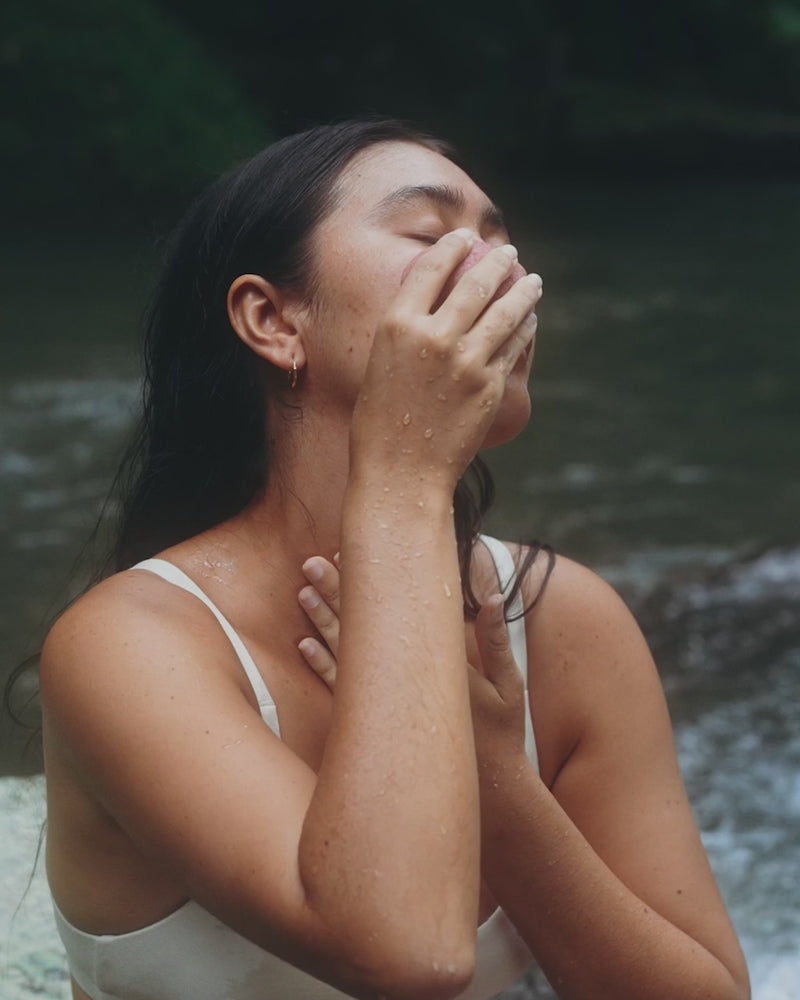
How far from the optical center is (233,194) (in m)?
2.46

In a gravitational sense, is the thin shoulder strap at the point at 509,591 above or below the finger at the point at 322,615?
below

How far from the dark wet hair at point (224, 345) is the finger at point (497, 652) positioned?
14.0 inches

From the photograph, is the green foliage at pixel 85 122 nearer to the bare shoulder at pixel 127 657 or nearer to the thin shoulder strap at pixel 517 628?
the thin shoulder strap at pixel 517 628

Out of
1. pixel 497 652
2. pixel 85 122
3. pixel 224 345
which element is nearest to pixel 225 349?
pixel 224 345

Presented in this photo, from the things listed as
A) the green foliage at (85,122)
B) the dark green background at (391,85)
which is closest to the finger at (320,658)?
the dark green background at (391,85)

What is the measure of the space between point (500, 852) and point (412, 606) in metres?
0.52

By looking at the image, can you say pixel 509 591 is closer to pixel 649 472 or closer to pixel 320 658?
pixel 320 658

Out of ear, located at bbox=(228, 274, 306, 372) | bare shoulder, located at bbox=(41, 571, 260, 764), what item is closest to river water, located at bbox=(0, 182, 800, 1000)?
bare shoulder, located at bbox=(41, 571, 260, 764)

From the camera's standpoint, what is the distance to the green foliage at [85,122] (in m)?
17.6

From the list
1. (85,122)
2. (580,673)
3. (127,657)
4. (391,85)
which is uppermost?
(127,657)

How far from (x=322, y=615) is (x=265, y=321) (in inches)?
19.6

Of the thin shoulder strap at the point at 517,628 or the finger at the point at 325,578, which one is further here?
the thin shoulder strap at the point at 517,628

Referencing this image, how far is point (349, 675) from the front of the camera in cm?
180

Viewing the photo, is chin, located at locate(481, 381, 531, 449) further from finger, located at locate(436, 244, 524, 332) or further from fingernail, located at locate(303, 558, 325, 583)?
fingernail, located at locate(303, 558, 325, 583)
